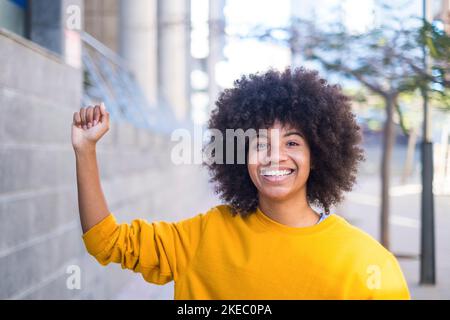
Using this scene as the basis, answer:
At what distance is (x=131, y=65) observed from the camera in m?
12.3

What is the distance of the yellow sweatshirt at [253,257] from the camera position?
2078 millimetres

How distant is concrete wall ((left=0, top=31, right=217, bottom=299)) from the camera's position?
3652 mm

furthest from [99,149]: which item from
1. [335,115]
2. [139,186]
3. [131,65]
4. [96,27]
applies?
[96,27]

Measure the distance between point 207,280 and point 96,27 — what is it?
12.7 m

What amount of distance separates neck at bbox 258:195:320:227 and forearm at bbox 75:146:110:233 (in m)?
0.51

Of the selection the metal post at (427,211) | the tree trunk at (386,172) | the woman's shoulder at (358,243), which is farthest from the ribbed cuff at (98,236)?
the tree trunk at (386,172)

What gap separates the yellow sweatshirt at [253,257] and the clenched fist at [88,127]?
238mm

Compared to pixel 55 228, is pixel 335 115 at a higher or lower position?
higher

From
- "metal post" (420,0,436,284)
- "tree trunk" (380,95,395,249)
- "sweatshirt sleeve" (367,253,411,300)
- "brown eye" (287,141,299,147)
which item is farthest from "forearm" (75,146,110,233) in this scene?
"tree trunk" (380,95,395,249)

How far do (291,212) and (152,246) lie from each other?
1.44 feet

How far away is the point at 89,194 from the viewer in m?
2.23

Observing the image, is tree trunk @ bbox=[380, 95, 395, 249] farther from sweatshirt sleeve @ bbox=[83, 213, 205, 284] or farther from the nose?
sweatshirt sleeve @ bbox=[83, 213, 205, 284]
